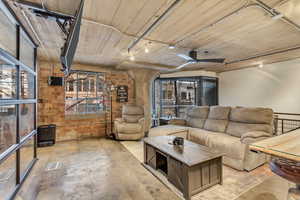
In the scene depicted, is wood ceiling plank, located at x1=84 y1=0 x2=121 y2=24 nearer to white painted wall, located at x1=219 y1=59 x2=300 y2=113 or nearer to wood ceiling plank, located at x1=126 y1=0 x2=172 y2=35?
wood ceiling plank, located at x1=126 y1=0 x2=172 y2=35

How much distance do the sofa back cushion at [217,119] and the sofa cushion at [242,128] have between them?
152 mm

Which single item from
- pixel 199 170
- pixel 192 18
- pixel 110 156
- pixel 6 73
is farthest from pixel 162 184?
pixel 6 73

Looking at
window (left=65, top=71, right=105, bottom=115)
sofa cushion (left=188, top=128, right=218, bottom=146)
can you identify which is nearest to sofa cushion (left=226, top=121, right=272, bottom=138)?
sofa cushion (left=188, top=128, right=218, bottom=146)

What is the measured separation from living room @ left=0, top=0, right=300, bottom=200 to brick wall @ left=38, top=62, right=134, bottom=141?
0.03 meters

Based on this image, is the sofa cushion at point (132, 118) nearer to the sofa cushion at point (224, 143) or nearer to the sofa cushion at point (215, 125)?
the sofa cushion at point (224, 143)

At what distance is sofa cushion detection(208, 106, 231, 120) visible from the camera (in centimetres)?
359

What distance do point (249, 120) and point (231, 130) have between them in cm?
41

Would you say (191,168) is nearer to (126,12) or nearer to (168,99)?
(126,12)

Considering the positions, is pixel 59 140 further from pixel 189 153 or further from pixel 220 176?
pixel 220 176

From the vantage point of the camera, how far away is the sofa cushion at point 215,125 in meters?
3.46

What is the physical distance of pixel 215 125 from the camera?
11.8 feet

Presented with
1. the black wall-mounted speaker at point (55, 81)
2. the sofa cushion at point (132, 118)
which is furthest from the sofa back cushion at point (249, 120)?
the black wall-mounted speaker at point (55, 81)

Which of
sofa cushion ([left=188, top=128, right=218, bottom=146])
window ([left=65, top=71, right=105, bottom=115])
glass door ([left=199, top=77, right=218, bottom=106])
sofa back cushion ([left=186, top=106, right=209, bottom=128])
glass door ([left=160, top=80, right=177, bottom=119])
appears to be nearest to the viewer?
sofa cushion ([left=188, top=128, right=218, bottom=146])

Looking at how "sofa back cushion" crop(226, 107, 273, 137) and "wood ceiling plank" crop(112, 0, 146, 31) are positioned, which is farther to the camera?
"sofa back cushion" crop(226, 107, 273, 137)
